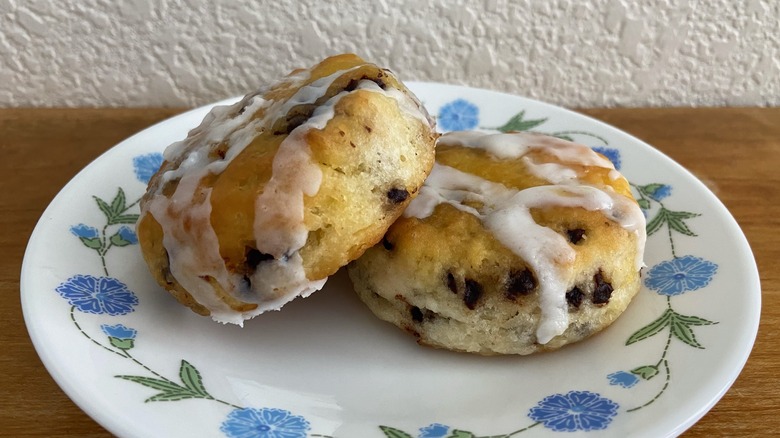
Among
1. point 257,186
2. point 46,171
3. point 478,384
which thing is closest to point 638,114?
point 478,384

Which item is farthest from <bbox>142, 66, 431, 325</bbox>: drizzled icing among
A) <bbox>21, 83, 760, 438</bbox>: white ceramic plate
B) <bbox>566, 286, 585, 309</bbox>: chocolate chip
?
<bbox>566, 286, 585, 309</bbox>: chocolate chip

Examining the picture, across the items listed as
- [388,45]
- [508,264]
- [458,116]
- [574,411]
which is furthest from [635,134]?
[574,411]

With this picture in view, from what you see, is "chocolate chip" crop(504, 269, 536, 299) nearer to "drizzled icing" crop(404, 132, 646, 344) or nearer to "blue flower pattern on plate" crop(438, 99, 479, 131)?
"drizzled icing" crop(404, 132, 646, 344)

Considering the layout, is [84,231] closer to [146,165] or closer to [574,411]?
[146,165]

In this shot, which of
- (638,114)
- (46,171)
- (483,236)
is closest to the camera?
(483,236)

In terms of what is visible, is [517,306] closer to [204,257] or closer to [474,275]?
[474,275]

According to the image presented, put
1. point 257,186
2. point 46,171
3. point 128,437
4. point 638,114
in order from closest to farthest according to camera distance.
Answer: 1. point 128,437
2. point 257,186
3. point 46,171
4. point 638,114

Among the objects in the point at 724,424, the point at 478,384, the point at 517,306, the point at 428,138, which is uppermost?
the point at 428,138

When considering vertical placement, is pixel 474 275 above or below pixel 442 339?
above
